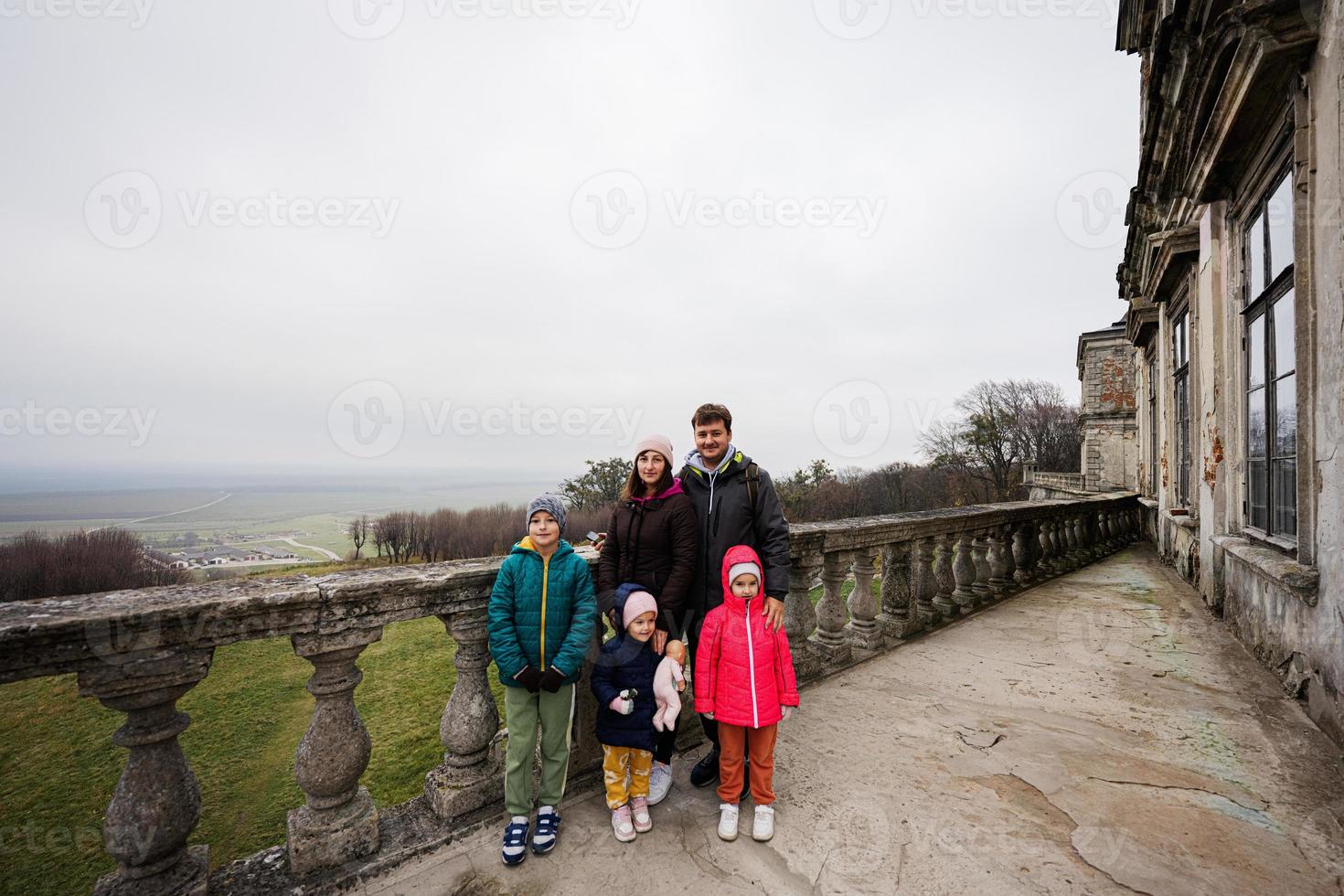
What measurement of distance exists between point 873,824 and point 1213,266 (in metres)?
6.51

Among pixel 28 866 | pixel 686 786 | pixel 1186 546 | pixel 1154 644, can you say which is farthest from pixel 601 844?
pixel 1186 546

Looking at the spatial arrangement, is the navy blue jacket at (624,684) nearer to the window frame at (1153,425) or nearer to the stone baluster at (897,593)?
the stone baluster at (897,593)

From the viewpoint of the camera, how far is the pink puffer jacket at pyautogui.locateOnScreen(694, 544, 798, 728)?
7.46 ft

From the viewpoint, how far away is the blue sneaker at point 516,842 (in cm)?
194

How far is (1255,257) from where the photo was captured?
4629mm

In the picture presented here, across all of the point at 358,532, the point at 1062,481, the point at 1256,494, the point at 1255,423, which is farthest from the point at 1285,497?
the point at 1062,481

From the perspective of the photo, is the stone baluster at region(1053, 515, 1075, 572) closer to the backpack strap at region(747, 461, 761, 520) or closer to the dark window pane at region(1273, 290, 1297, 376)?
the dark window pane at region(1273, 290, 1297, 376)

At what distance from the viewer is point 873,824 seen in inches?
85.0

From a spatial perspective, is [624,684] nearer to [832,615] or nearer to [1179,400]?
[832,615]

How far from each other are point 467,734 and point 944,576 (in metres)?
→ 4.32

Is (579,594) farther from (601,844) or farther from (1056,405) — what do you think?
(1056,405)

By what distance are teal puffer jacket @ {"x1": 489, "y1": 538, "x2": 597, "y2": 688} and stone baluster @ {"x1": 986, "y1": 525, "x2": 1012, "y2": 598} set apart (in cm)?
518

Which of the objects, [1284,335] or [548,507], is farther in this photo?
[1284,335]

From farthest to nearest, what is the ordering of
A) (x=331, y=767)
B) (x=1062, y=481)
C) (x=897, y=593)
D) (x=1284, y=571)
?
(x=1062, y=481)
(x=897, y=593)
(x=1284, y=571)
(x=331, y=767)
